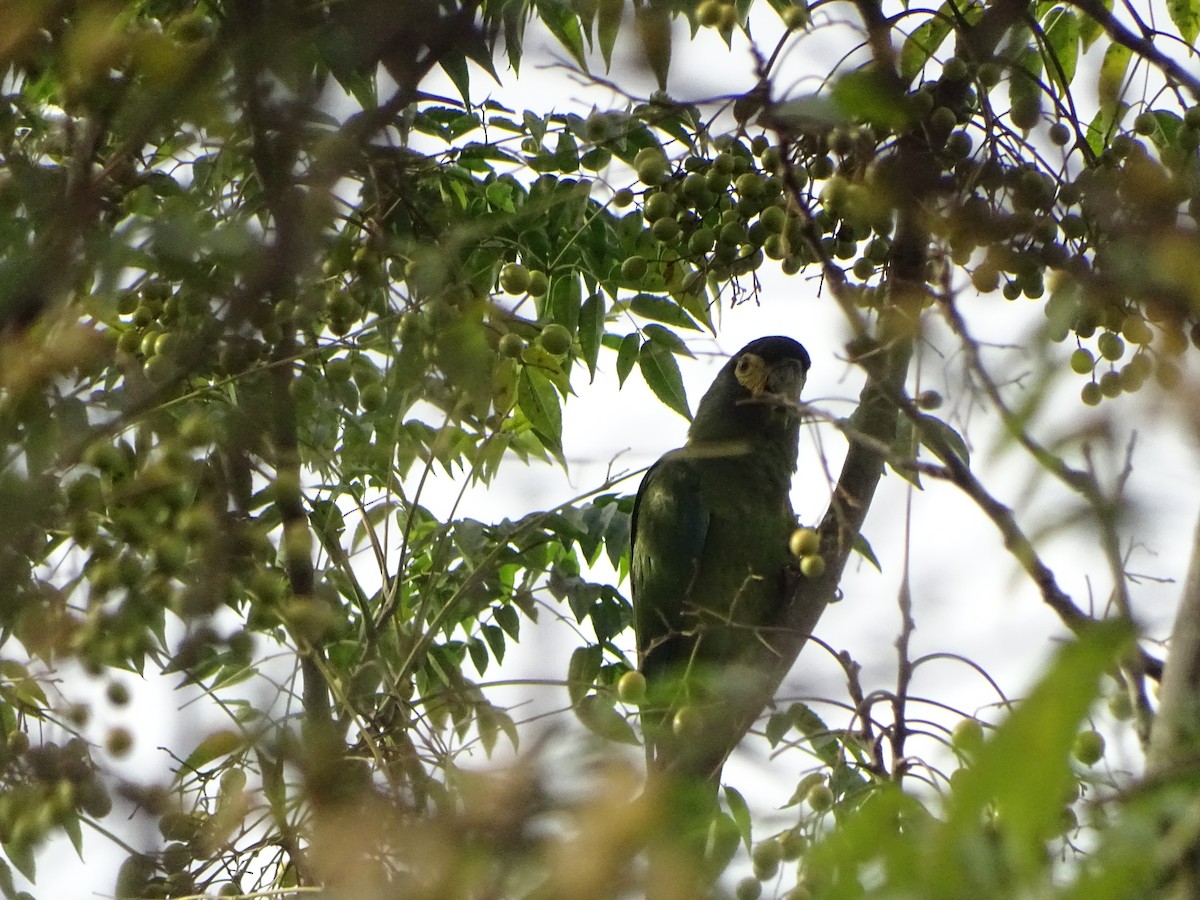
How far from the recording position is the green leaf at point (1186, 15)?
232cm

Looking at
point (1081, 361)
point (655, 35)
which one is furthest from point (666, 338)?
point (655, 35)

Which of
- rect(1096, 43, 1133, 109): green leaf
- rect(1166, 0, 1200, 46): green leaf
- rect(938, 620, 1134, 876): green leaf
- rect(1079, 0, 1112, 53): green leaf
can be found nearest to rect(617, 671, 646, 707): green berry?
rect(938, 620, 1134, 876): green leaf

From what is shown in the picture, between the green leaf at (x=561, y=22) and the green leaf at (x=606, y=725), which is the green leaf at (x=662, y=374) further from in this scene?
the green leaf at (x=606, y=725)

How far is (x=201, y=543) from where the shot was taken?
1.41 metres

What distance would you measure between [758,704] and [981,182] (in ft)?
2.78

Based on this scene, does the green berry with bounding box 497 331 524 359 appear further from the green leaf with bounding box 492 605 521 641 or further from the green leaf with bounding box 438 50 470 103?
the green leaf with bounding box 492 605 521 641

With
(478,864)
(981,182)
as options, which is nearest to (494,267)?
(981,182)

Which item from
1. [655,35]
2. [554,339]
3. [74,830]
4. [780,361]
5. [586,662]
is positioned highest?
[780,361]

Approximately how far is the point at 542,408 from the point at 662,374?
327 mm

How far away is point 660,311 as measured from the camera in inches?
104

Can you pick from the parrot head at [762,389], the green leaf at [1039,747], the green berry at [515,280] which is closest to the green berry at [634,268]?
the green berry at [515,280]

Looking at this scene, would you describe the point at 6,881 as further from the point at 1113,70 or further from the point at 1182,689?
the point at 1113,70

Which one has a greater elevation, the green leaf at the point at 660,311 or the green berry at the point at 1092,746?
the green leaf at the point at 660,311

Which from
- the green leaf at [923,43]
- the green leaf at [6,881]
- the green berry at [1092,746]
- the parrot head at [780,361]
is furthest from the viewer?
the parrot head at [780,361]
